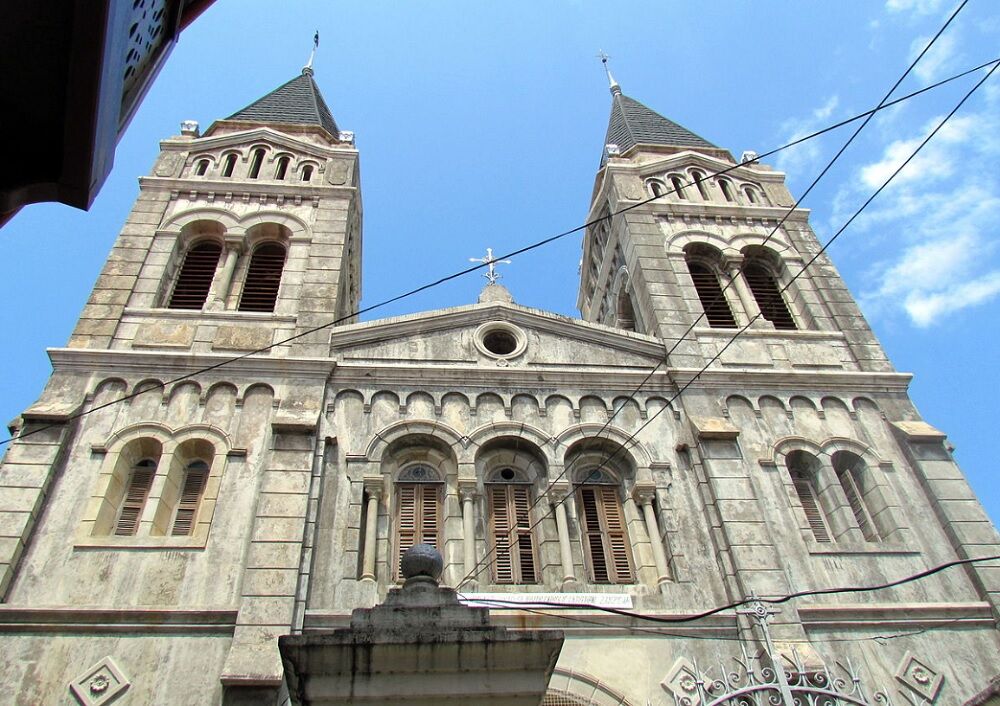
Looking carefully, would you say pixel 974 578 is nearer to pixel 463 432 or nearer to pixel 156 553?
pixel 463 432

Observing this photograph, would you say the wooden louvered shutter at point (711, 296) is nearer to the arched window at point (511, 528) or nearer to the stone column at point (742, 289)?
the stone column at point (742, 289)

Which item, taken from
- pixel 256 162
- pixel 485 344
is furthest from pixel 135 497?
pixel 256 162

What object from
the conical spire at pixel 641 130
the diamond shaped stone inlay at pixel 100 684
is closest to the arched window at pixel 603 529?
the diamond shaped stone inlay at pixel 100 684

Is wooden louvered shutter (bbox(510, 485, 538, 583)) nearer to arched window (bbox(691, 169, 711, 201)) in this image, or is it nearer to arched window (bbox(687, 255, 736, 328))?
arched window (bbox(687, 255, 736, 328))

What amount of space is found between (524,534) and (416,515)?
181cm

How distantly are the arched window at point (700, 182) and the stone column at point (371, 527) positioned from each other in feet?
42.1

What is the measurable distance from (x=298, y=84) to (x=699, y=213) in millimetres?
16381

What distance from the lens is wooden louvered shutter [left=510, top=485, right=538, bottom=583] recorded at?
12000mm

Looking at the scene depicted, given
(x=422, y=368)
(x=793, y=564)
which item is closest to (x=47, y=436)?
(x=422, y=368)

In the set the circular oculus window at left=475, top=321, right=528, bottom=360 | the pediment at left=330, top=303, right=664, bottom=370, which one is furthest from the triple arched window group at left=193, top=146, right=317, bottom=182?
the circular oculus window at left=475, top=321, right=528, bottom=360

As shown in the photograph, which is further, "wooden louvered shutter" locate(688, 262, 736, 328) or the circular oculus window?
"wooden louvered shutter" locate(688, 262, 736, 328)

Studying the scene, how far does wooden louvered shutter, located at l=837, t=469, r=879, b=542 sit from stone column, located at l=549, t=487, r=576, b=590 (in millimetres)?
5127

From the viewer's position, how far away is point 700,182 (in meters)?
21.2

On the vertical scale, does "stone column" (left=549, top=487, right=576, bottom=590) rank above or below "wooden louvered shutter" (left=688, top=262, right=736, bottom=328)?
below
